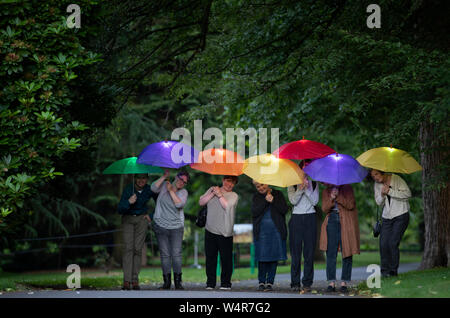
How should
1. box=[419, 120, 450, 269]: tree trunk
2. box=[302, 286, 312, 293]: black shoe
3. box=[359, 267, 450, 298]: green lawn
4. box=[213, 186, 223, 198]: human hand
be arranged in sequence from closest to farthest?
box=[359, 267, 450, 298]: green lawn, box=[302, 286, 312, 293]: black shoe, box=[213, 186, 223, 198]: human hand, box=[419, 120, 450, 269]: tree trunk

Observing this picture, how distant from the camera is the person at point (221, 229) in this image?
1098 centimetres

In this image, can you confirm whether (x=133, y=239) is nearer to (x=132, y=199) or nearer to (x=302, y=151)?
(x=132, y=199)

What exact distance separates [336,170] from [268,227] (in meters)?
1.48

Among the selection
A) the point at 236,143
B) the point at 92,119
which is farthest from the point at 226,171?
the point at 236,143

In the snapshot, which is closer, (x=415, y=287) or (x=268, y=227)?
(x=415, y=287)

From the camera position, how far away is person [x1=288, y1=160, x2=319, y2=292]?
1080 cm

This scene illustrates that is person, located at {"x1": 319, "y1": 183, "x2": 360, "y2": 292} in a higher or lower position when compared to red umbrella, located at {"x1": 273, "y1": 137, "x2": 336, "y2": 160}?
lower

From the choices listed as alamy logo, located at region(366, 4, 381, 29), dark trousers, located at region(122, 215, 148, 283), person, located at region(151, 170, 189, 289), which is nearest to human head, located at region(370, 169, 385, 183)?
person, located at region(151, 170, 189, 289)

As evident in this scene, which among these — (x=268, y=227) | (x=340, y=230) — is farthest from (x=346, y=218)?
(x=268, y=227)

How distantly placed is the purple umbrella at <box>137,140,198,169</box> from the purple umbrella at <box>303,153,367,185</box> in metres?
1.97

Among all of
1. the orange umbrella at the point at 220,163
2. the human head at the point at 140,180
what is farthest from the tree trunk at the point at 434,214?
the human head at the point at 140,180

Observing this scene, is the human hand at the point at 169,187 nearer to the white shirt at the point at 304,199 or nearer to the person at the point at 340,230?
the white shirt at the point at 304,199

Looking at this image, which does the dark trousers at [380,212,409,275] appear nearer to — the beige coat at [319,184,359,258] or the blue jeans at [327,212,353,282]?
the beige coat at [319,184,359,258]

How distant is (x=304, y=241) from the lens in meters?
10.9
